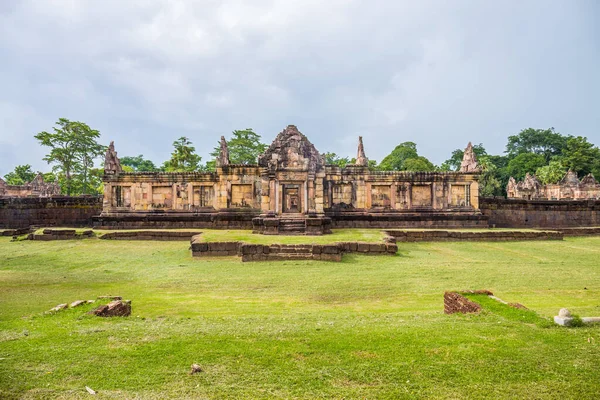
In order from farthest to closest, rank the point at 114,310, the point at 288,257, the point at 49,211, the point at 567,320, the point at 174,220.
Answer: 1. the point at 49,211
2. the point at 174,220
3. the point at 288,257
4. the point at 114,310
5. the point at 567,320

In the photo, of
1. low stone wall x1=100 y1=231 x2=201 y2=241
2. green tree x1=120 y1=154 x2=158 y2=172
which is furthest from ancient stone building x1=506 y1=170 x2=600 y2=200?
green tree x1=120 y1=154 x2=158 y2=172

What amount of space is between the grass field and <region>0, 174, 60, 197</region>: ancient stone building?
37674 millimetres

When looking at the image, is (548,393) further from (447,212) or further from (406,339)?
(447,212)

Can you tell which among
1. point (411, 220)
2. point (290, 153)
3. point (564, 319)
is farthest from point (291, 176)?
point (564, 319)

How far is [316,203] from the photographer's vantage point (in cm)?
2033

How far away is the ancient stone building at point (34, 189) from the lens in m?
41.8

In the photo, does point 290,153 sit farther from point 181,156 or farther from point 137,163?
point 137,163

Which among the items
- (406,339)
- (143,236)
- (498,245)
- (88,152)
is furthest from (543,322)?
(88,152)

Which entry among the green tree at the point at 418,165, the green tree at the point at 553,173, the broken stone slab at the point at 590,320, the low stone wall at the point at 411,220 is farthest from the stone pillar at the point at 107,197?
the green tree at the point at 553,173

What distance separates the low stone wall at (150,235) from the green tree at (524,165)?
70.7 m

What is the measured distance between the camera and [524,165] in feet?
234

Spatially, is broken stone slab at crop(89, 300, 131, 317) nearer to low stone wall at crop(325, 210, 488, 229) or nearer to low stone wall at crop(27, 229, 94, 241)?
low stone wall at crop(27, 229, 94, 241)

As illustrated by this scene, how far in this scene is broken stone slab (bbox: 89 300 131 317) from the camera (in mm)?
6134

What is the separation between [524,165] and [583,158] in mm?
13688
